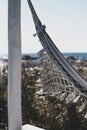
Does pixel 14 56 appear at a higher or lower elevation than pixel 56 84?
higher

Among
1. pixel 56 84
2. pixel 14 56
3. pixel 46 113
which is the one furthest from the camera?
pixel 46 113

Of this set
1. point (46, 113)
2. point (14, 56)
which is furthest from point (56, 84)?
point (46, 113)

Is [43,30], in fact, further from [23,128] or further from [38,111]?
[38,111]

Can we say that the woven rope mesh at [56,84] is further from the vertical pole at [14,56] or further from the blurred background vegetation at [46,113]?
the blurred background vegetation at [46,113]

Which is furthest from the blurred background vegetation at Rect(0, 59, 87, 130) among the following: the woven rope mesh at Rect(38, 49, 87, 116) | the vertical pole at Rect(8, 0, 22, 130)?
the vertical pole at Rect(8, 0, 22, 130)

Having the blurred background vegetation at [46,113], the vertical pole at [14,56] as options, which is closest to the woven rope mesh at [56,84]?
the vertical pole at [14,56]

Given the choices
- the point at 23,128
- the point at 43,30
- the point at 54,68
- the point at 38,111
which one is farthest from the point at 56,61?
the point at 38,111

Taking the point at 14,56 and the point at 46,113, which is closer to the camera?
the point at 14,56

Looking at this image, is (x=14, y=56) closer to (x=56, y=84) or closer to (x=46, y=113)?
(x=56, y=84)
